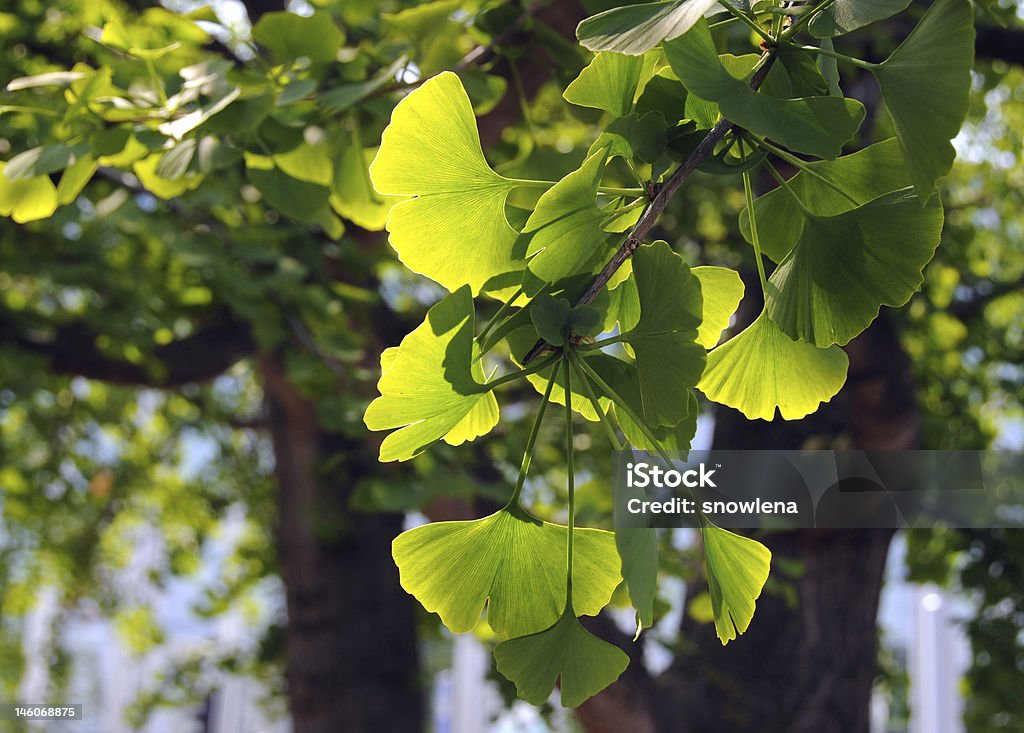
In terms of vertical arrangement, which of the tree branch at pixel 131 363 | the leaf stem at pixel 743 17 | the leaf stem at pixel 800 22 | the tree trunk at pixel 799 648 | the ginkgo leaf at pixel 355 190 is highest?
the tree branch at pixel 131 363

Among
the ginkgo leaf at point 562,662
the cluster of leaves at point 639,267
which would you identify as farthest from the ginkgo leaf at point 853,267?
the ginkgo leaf at point 562,662

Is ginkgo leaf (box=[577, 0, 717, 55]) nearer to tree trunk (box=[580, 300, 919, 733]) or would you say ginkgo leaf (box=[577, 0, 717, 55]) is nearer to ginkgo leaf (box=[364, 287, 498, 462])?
ginkgo leaf (box=[364, 287, 498, 462])

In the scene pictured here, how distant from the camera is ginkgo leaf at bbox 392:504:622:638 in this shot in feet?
1.07

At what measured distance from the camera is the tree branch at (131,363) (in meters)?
1.87

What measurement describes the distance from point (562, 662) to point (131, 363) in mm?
1755

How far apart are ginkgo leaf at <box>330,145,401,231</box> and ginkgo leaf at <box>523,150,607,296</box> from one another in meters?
0.29

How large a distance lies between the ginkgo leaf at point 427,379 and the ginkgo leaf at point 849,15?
13 cm

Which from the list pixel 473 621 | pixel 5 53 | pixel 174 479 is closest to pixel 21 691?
pixel 174 479

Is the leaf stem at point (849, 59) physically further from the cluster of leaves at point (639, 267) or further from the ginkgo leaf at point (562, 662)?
the ginkgo leaf at point (562, 662)

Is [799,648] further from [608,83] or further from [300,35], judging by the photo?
[608,83]

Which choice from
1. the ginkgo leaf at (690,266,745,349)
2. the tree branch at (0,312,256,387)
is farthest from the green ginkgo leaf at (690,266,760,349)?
the tree branch at (0,312,256,387)

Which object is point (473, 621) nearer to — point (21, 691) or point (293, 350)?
point (293, 350)

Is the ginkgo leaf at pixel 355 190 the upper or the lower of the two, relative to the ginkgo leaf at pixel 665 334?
upper

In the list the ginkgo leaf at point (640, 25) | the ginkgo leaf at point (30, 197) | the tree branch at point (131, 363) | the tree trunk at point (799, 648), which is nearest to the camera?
the ginkgo leaf at point (640, 25)
